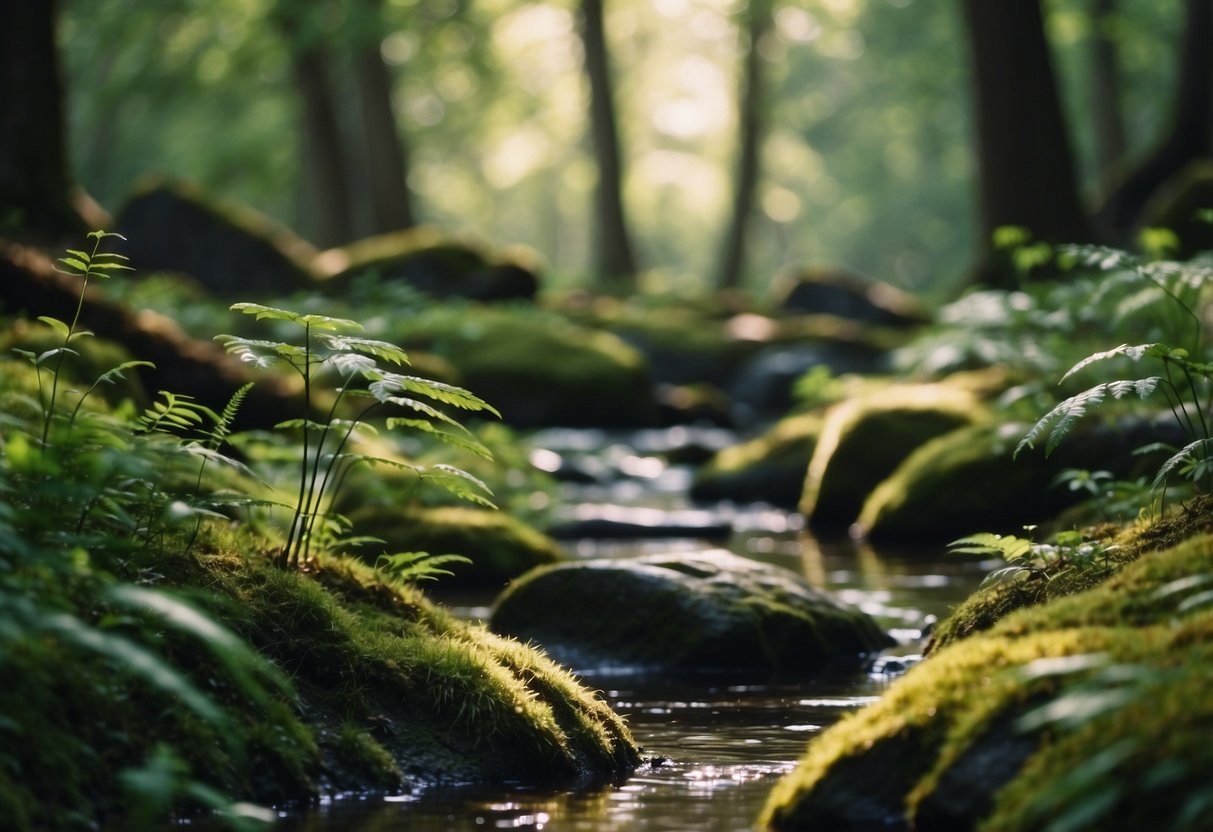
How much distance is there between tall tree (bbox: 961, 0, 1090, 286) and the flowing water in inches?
373

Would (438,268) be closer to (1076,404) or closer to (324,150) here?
(324,150)

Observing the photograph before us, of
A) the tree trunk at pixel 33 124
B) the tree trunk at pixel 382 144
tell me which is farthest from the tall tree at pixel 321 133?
the tree trunk at pixel 33 124

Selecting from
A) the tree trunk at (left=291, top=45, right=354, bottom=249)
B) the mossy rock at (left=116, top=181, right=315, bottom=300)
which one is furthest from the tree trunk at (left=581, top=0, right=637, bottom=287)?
the mossy rock at (left=116, top=181, right=315, bottom=300)

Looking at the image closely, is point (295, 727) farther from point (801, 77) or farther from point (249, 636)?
point (801, 77)

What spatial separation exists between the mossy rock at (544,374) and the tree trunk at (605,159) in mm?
14068

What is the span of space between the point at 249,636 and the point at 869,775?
1.73 meters

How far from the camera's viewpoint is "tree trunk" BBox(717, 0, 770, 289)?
124 ft

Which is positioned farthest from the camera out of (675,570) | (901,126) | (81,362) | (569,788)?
(901,126)

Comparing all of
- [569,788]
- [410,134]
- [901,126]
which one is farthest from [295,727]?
[901,126]

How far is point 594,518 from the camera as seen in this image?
11.7 meters

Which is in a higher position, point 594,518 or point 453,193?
point 453,193

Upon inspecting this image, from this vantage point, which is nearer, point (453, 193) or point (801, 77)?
point (801, 77)

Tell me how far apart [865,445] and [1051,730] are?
8.97 meters

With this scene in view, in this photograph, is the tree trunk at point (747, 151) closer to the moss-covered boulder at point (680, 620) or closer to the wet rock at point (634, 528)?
the wet rock at point (634, 528)
